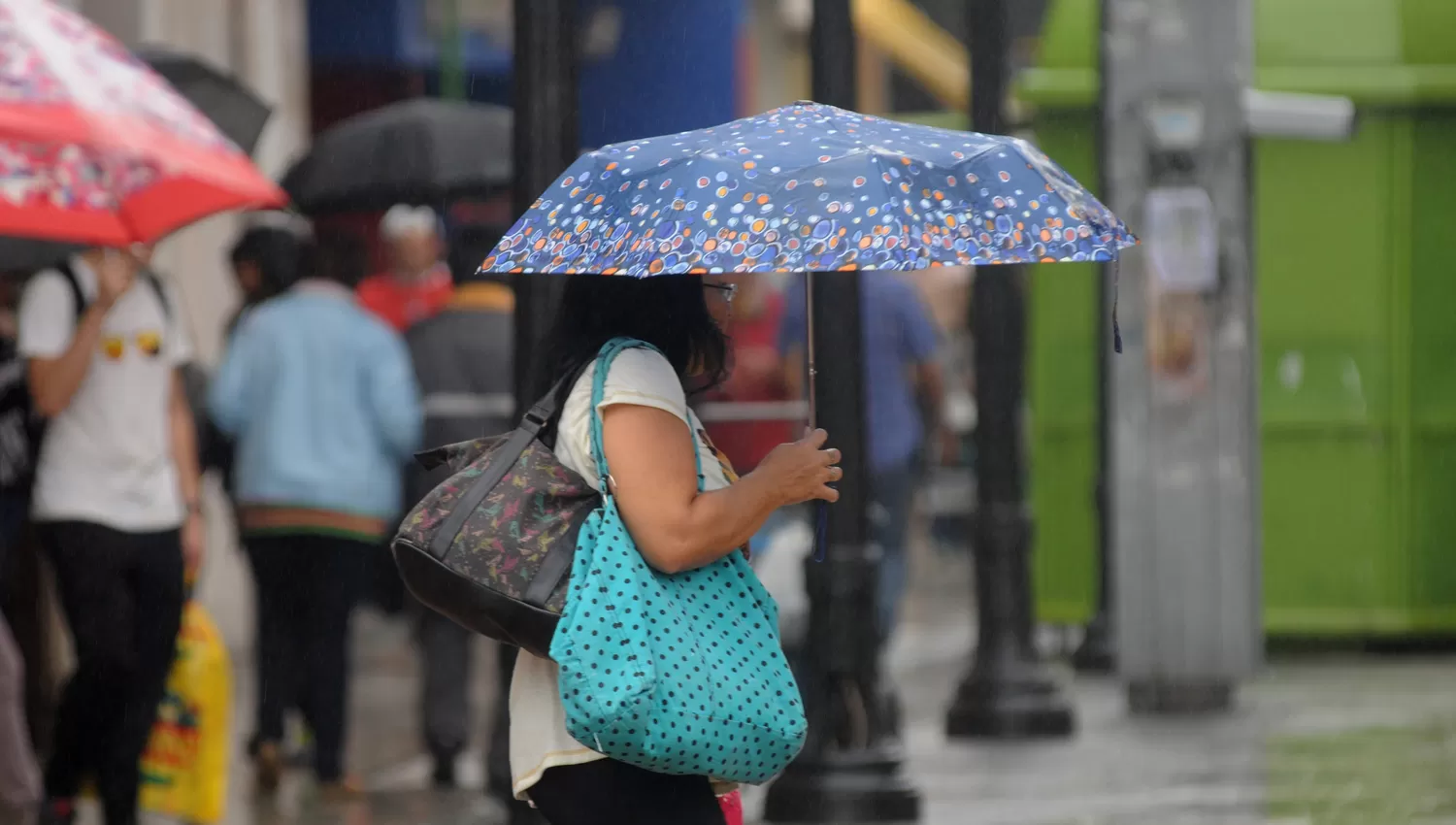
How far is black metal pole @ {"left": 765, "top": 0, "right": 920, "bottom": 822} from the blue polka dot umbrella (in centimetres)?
330

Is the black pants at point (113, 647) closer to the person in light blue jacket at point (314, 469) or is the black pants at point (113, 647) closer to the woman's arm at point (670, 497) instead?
the person in light blue jacket at point (314, 469)

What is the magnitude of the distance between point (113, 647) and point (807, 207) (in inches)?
145

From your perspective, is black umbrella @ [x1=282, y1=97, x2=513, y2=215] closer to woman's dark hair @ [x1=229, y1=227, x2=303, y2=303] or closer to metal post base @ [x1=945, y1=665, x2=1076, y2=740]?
woman's dark hair @ [x1=229, y1=227, x2=303, y2=303]

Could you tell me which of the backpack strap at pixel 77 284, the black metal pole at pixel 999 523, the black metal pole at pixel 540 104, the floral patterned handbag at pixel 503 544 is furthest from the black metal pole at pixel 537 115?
the black metal pole at pixel 999 523

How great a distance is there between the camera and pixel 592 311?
4129mm

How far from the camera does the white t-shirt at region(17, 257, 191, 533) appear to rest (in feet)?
22.7

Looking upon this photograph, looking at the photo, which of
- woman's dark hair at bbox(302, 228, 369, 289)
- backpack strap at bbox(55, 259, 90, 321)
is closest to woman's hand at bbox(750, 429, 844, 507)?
backpack strap at bbox(55, 259, 90, 321)

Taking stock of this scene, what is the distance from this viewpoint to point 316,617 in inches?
337

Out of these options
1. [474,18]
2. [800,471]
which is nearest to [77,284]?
[800,471]

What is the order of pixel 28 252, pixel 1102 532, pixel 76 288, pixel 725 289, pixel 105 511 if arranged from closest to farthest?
1. pixel 725 289
2. pixel 105 511
3. pixel 76 288
4. pixel 28 252
5. pixel 1102 532

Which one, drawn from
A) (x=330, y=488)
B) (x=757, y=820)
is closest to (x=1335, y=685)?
(x=757, y=820)

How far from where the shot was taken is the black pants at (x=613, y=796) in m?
4.00

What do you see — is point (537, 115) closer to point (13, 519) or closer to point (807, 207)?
point (13, 519)

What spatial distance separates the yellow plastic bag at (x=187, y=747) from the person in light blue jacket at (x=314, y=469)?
2.62 ft
